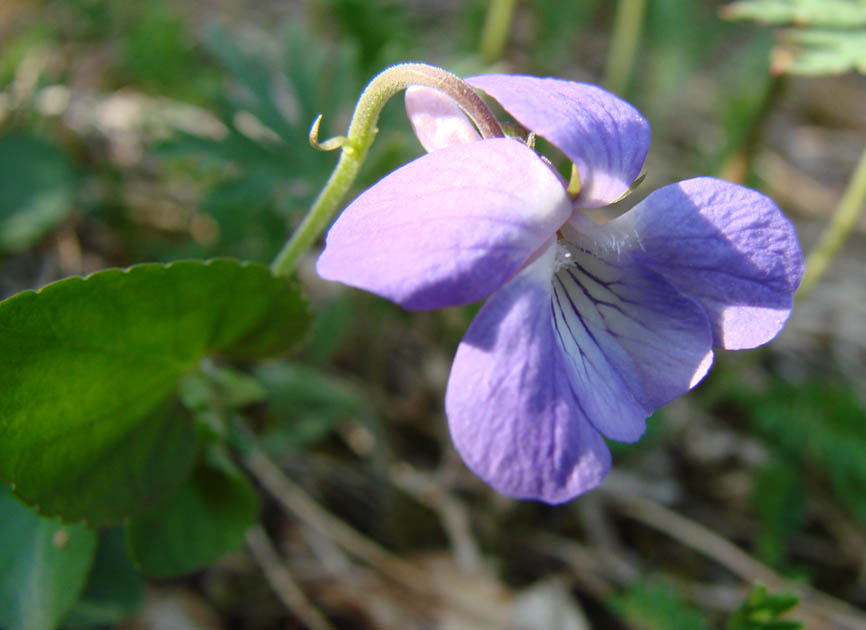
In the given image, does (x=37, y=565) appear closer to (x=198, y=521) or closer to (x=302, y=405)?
(x=198, y=521)

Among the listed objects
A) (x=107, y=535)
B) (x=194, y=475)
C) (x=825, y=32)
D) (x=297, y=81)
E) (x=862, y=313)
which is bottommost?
(x=862, y=313)

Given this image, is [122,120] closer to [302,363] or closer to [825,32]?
[302,363]

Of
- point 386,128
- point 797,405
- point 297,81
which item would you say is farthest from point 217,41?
Answer: point 797,405

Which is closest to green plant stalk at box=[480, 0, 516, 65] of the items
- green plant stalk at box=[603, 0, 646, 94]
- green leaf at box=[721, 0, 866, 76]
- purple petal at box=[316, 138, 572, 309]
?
green plant stalk at box=[603, 0, 646, 94]

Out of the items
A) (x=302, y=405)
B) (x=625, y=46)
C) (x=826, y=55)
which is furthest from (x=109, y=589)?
(x=625, y=46)

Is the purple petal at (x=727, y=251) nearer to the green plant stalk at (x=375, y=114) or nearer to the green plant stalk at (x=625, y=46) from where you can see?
the green plant stalk at (x=375, y=114)

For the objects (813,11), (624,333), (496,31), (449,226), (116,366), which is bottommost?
(116,366)

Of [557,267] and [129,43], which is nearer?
[557,267]
